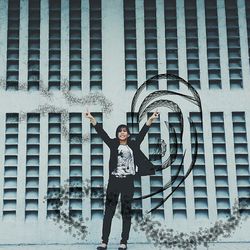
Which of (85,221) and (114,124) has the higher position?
(114,124)

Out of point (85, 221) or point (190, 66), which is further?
point (190, 66)

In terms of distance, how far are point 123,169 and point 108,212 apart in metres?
0.64

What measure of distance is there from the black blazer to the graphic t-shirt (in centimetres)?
6

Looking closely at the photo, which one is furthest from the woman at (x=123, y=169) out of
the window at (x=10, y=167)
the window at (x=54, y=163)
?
the window at (x=10, y=167)

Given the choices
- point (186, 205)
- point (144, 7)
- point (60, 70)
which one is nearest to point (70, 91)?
point (60, 70)

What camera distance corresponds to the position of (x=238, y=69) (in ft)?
22.2

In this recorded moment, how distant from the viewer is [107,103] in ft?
21.6

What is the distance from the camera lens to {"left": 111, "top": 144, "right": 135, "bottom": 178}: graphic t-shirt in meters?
5.73

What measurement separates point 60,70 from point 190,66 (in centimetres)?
216

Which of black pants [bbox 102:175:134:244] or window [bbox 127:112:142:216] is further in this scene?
window [bbox 127:112:142:216]

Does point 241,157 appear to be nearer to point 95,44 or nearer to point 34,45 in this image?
point 95,44

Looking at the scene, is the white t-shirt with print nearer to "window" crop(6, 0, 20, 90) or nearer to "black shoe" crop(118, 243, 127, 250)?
"black shoe" crop(118, 243, 127, 250)

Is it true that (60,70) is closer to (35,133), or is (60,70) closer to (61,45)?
(61,45)

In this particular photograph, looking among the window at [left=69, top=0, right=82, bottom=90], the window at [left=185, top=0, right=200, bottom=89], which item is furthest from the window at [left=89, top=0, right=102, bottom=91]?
the window at [left=185, top=0, right=200, bottom=89]
